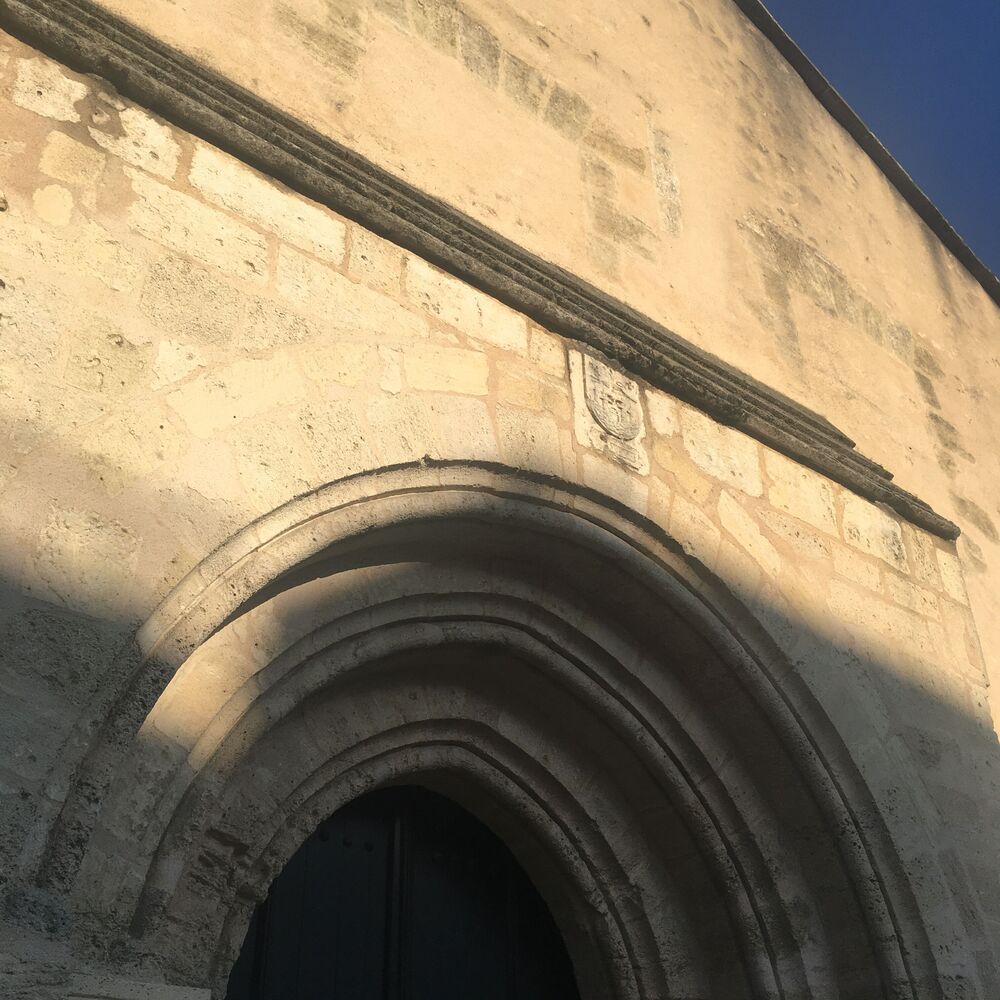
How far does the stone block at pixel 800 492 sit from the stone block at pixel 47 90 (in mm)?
2109

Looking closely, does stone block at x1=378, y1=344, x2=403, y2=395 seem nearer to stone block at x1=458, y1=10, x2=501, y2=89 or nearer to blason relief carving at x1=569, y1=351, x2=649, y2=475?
blason relief carving at x1=569, y1=351, x2=649, y2=475

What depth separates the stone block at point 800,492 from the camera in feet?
11.3

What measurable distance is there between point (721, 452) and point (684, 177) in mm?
1290

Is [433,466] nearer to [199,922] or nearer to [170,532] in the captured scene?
[170,532]

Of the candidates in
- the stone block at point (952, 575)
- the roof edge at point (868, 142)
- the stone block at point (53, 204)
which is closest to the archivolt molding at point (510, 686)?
the stone block at point (53, 204)

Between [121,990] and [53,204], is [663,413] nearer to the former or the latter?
[53,204]

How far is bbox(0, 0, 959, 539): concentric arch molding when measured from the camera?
8.04ft

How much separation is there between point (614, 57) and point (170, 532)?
2879mm

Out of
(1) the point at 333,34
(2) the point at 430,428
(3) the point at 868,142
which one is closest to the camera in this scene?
(2) the point at 430,428

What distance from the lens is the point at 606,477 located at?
2.94m

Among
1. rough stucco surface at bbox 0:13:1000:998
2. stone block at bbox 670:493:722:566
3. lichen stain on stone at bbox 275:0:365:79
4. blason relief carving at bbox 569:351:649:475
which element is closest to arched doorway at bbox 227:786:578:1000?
rough stucco surface at bbox 0:13:1000:998

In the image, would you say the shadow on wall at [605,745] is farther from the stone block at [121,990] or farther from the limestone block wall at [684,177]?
the limestone block wall at [684,177]

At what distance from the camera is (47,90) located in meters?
2.35

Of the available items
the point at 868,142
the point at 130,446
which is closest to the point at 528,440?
the point at 130,446
